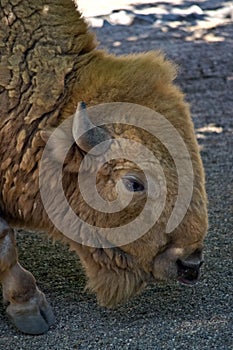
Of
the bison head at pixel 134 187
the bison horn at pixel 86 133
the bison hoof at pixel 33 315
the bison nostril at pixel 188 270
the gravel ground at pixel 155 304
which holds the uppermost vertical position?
the bison horn at pixel 86 133

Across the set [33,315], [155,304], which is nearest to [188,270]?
[155,304]

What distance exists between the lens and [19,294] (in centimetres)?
504

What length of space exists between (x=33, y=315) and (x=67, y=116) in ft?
3.79

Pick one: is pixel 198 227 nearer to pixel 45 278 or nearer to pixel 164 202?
pixel 164 202

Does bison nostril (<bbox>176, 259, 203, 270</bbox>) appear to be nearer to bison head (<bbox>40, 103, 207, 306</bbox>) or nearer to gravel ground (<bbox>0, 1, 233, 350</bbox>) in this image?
bison head (<bbox>40, 103, 207, 306</bbox>)

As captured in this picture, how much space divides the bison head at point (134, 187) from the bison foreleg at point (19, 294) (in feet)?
1.08

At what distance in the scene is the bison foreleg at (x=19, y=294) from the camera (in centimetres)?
495

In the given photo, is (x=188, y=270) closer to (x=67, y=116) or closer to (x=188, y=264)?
(x=188, y=264)

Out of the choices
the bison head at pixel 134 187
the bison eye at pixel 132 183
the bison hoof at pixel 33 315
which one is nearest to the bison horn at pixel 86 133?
the bison head at pixel 134 187

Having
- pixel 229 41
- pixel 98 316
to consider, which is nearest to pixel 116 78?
pixel 98 316

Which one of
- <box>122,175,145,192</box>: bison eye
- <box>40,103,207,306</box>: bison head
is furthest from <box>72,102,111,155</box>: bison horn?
<box>122,175,145,192</box>: bison eye

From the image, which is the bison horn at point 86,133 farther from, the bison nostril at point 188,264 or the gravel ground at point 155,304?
the gravel ground at point 155,304

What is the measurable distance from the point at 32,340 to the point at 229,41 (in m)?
6.72

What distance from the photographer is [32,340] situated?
4.85 metres
